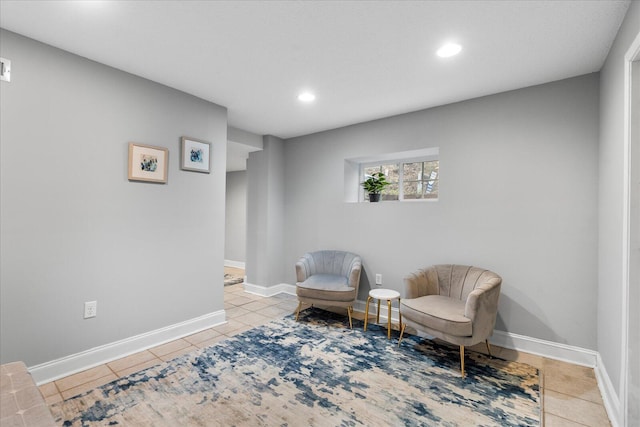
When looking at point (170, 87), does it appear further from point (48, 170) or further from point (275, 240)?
point (275, 240)

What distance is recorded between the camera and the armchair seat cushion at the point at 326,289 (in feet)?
10.6

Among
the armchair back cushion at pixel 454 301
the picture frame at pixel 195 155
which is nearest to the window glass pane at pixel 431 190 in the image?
the armchair back cushion at pixel 454 301

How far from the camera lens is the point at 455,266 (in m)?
3.00

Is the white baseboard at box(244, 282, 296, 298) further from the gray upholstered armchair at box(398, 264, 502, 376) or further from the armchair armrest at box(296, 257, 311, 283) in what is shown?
the gray upholstered armchair at box(398, 264, 502, 376)

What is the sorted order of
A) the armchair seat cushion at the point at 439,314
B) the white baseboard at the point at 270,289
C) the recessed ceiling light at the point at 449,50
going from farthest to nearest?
the white baseboard at the point at 270,289 < the armchair seat cushion at the point at 439,314 < the recessed ceiling light at the point at 449,50

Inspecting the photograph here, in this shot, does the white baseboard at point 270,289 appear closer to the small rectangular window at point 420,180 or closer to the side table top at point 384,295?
the side table top at point 384,295

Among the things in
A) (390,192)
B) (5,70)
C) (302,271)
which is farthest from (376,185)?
(5,70)

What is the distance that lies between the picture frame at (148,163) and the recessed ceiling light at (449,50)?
99.1 inches

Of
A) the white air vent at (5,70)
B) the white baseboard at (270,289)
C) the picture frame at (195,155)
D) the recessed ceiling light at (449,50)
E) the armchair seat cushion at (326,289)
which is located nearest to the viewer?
the white air vent at (5,70)

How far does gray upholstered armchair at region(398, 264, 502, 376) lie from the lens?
2.31 meters

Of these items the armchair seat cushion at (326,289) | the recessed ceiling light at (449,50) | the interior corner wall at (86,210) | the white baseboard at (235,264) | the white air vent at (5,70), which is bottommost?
the white baseboard at (235,264)

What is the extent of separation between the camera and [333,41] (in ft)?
6.82

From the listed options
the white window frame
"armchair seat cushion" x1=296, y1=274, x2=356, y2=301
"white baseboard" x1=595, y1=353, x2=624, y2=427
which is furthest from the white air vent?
"white baseboard" x1=595, y1=353, x2=624, y2=427

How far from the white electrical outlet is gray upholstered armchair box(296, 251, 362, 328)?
73.5 inches
